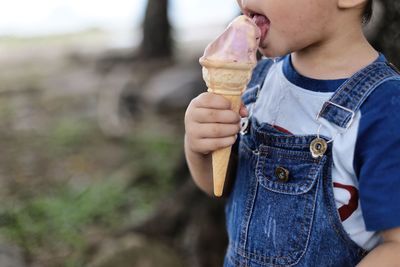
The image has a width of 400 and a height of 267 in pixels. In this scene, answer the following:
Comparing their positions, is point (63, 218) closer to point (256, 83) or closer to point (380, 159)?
point (256, 83)

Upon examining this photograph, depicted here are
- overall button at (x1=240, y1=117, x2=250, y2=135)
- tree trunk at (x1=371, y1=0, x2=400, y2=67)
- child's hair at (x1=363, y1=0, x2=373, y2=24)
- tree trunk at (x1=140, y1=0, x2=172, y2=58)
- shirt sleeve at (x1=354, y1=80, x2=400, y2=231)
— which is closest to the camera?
shirt sleeve at (x1=354, y1=80, x2=400, y2=231)

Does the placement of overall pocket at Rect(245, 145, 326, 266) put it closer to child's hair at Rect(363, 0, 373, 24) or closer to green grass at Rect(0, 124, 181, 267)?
child's hair at Rect(363, 0, 373, 24)

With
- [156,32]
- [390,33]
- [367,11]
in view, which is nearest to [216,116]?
[367,11]

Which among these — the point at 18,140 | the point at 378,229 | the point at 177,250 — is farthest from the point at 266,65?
the point at 18,140

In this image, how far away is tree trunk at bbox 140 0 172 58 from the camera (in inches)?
363

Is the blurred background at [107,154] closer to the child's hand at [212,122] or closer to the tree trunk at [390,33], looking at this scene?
the tree trunk at [390,33]

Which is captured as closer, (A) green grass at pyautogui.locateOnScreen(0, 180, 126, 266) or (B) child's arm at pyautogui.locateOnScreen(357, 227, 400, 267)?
(B) child's arm at pyautogui.locateOnScreen(357, 227, 400, 267)

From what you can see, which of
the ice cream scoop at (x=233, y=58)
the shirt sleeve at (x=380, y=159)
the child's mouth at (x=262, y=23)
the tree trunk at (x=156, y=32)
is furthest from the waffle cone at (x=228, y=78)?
the tree trunk at (x=156, y=32)

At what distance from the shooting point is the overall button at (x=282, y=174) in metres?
1.74

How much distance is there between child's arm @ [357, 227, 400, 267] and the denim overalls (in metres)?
0.12

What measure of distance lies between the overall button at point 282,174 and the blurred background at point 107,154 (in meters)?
1.29

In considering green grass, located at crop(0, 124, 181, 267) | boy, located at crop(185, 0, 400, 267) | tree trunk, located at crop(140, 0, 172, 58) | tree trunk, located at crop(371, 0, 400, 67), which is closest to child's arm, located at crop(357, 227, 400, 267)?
boy, located at crop(185, 0, 400, 267)

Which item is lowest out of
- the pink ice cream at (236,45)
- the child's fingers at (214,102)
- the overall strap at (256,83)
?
the overall strap at (256,83)

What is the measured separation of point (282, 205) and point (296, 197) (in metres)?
0.06
